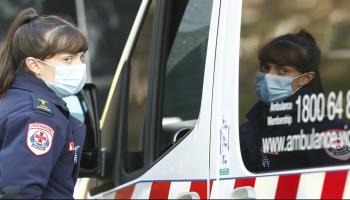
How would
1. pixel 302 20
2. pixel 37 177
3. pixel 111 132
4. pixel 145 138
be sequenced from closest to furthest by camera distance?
pixel 37 177, pixel 302 20, pixel 145 138, pixel 111 132

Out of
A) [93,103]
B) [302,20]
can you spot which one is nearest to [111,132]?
[93,103]

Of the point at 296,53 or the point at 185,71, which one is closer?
the point at 296,53

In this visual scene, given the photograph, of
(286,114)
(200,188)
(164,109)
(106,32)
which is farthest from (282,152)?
(106,32)

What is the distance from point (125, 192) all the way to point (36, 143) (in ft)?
3.56

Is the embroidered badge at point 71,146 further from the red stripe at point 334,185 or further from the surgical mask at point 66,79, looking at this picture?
the red stripe at point 334,185

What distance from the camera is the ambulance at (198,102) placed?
8.04 ft

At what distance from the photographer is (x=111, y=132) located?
362cm

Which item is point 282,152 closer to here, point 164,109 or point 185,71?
point 185,71

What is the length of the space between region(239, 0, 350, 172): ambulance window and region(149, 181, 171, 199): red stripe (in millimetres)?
427

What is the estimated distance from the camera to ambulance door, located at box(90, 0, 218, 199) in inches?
111

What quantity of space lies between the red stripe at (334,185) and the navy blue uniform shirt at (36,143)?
2.44 ft

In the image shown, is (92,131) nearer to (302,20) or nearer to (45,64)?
(45,64)

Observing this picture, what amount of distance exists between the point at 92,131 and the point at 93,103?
13 centimetres

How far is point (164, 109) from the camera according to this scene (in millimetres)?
3289
